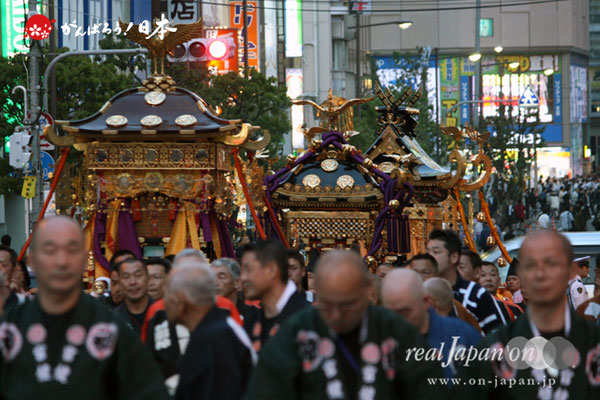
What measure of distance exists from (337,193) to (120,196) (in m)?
3.57

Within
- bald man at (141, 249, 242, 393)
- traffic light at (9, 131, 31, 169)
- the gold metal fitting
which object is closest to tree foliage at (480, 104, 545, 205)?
traffic light at (9, 131, 31, 169)

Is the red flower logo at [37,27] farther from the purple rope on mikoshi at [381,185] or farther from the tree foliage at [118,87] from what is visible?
the purple rope on mikoshi at [381,185]

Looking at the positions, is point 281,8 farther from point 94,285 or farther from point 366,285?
point 366,285

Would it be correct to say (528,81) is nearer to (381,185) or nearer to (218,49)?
(218,49)

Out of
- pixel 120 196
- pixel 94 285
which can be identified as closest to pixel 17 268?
pixel 94 285

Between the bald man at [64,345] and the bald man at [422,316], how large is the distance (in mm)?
1484

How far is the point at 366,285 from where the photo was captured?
5.21 meters

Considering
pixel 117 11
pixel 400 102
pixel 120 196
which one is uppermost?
pixel 117 11

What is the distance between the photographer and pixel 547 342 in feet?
17.6

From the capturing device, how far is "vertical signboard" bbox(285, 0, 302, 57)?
57.8 metres

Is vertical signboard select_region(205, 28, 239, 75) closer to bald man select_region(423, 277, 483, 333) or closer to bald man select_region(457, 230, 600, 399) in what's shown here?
bald man select_region(423, 277, 483, 333)

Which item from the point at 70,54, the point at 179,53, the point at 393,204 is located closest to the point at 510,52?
the point at 179,53

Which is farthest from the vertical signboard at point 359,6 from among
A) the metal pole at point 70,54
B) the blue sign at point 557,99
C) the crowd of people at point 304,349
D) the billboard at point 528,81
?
the crowd of people at point 304,349

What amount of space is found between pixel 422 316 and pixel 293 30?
52.5 metres
